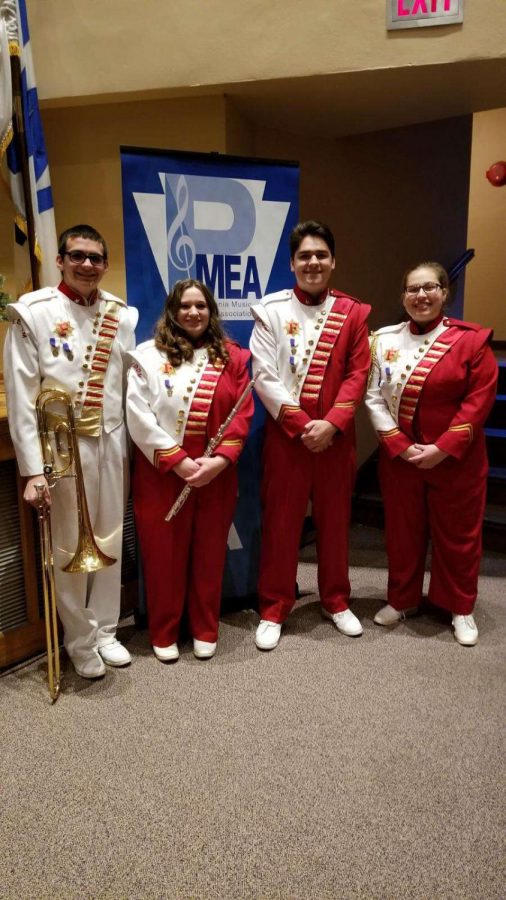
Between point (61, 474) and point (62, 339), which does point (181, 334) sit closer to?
point (62, 339)

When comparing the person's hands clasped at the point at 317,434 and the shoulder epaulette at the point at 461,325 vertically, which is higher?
the shoulder epaulette at the point at 461,325

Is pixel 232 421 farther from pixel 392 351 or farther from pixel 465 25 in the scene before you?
pixel 465 25

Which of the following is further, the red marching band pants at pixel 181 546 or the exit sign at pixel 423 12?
the exit sign at pixel 423 12

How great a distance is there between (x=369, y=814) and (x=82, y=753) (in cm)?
100

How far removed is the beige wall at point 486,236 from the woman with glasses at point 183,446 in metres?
6.37

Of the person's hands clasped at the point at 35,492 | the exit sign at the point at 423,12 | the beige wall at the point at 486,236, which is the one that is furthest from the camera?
the beige wall at the point at 486,236

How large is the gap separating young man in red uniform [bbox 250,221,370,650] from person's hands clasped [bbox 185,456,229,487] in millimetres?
359

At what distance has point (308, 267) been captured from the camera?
9.76 ft

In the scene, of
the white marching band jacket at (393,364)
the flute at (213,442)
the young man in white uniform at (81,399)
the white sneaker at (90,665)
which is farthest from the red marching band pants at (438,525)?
the white sneaker at (90,665)

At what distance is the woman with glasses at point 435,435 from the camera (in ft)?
9.84

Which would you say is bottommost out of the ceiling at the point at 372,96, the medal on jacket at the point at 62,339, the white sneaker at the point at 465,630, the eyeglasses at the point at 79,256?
the white sneaker at the point at 465,630

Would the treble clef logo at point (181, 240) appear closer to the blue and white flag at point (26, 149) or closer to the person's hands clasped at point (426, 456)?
the blue and white flag at point (26, 149)

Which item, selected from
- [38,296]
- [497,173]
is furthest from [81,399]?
[497,173]

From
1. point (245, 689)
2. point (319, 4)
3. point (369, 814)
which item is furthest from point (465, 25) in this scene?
point (369, 814)
